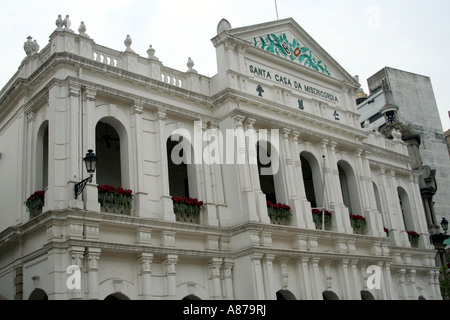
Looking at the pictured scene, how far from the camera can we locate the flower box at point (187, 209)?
61.8 ft

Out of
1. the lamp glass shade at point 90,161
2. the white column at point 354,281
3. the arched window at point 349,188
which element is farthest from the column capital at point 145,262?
the arched window at point 349,188

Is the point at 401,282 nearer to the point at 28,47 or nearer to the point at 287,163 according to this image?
the point at 287,163

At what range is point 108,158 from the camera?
70.5 ft

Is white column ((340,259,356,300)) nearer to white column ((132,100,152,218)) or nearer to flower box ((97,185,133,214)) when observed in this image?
white column ((132,100,152,218))

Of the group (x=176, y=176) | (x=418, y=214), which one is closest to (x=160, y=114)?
(x=176, y=176)

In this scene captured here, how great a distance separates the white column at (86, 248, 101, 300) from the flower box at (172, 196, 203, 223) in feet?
11.8

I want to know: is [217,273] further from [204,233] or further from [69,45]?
[69,45]

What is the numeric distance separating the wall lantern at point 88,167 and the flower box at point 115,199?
0.77 metres

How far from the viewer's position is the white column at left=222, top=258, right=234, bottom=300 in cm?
1880

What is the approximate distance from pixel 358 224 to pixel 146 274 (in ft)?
34.1

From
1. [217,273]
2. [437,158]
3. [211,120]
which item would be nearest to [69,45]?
[211,120]

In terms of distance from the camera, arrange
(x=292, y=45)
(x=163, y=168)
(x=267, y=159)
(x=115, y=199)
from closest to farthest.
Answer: (x=115, y=199)
(x=163, y=168)
(x=267, y=159)
(x=292, y=45)

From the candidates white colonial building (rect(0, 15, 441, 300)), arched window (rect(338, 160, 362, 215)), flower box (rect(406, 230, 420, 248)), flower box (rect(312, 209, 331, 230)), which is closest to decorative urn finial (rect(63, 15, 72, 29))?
white colonial building (rect(0, 15, 441, 300))
